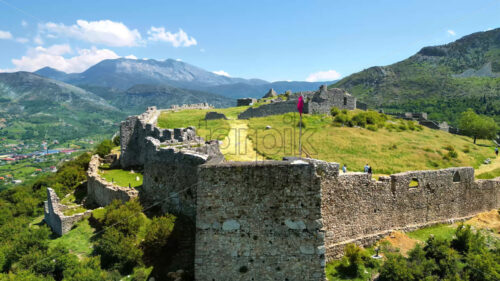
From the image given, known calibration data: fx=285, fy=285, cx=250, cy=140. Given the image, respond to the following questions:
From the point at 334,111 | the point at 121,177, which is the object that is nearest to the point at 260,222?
the point at 121,177

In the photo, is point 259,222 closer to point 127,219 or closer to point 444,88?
point 127,219

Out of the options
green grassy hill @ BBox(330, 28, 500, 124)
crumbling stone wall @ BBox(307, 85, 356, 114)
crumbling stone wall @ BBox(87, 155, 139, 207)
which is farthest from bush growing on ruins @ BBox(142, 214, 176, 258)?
green grassy hill @ BBox(330, 28, 500, 124)

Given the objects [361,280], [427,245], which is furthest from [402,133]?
[361,280]

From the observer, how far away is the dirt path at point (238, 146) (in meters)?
22.0

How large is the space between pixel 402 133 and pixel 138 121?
2872 centimetres

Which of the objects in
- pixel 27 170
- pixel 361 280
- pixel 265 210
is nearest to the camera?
pixel 265 210

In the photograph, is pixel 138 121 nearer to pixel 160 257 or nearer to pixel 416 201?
pixel 160 257

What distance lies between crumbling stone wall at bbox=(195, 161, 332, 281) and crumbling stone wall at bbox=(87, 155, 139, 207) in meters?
8.84

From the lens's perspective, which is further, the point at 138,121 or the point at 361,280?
the point at 138,121

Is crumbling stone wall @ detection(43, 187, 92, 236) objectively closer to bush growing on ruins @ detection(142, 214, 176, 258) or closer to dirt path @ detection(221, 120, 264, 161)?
bush growing on ruins @ detection(142, 214, 176, 258)

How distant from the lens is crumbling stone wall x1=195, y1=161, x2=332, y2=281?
820cm

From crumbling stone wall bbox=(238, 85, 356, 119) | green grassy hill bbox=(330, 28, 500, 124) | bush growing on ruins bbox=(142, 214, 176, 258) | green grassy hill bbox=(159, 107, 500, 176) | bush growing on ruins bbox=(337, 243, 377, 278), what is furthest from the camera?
green grassy hill bbox=(330, 28, 500, 124)

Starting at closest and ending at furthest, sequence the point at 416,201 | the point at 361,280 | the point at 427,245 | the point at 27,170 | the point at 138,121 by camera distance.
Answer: the point at 361,280, the point at 427,245, the point at 416,201, the point at 138,121, the point at 27,170

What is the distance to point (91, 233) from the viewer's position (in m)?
15.4
